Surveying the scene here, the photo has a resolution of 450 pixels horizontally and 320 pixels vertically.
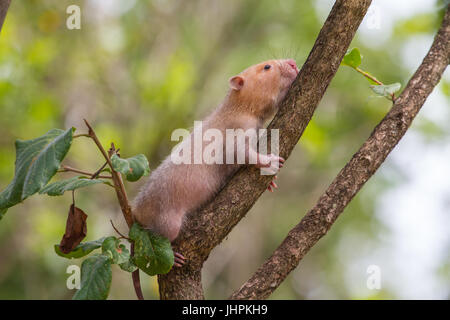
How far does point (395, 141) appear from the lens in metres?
4.18

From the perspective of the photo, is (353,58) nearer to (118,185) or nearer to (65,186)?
(118,185)

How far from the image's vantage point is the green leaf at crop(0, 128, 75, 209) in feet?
10.6

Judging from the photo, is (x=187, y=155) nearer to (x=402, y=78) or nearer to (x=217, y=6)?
A: (x=217, y=6)

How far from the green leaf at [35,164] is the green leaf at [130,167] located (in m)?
0.32

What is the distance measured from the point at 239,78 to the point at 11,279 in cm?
988

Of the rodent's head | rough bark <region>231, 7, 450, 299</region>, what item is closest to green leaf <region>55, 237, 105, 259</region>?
rough bark <region>231, 7, 450, 299</region>

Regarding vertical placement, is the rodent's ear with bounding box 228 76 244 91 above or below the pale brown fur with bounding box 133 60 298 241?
above

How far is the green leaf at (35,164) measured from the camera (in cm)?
322

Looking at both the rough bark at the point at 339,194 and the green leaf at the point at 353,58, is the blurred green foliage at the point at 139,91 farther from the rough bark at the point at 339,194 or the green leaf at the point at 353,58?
the green leaf at the point at 353,58

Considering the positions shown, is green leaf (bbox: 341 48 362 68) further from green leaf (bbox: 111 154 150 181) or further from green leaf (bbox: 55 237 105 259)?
green leaf (bbox: 55 237 105 259)

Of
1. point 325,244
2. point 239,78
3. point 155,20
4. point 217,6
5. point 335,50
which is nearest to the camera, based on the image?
point 335,50

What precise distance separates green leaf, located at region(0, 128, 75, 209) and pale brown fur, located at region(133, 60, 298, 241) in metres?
1.20

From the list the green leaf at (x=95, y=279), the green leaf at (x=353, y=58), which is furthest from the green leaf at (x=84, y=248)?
the green leaf at (x=353, y=58)
